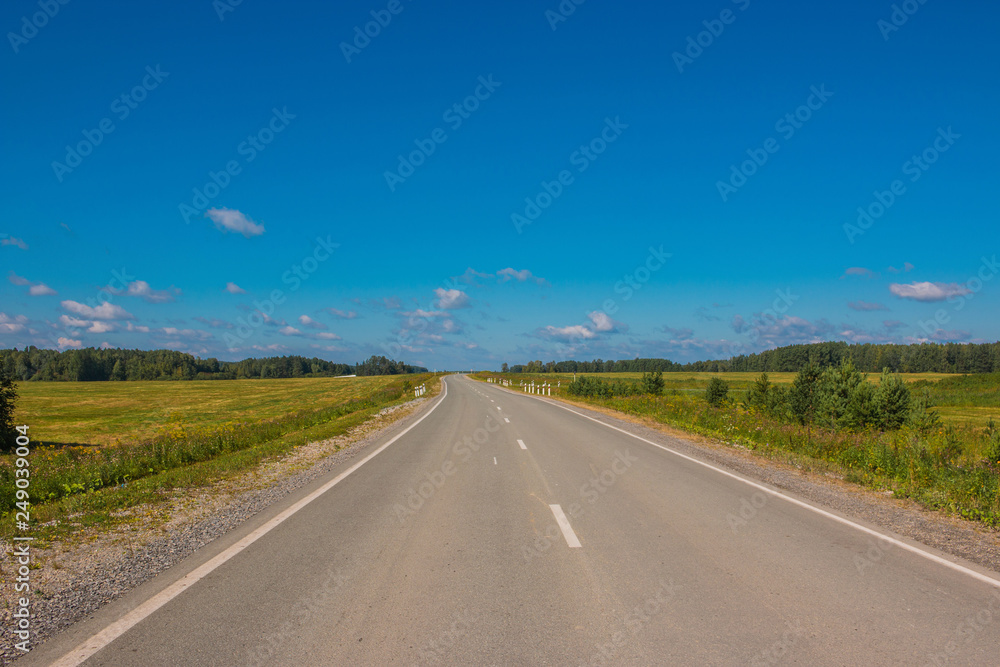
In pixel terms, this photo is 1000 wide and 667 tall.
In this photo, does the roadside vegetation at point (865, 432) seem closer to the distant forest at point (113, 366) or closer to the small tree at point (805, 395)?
the small tree at point (805, 395)

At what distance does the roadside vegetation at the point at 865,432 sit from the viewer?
8656 millimetres

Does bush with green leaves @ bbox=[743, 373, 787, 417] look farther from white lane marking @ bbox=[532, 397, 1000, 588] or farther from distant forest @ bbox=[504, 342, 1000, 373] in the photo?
distant forest @ bbox=[504, 342, 1000, 373]

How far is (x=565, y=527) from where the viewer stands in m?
6.28

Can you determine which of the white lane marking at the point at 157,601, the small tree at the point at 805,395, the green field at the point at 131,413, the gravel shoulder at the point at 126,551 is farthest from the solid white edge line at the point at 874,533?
the small tree at the point at 805,395

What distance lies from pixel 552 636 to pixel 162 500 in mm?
6971

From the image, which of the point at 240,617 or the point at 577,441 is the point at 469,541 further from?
the point at 577,441

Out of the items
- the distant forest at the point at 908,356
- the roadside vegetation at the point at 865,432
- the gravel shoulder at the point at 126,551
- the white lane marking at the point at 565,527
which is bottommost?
the gravel shoulder at the point at 126,551

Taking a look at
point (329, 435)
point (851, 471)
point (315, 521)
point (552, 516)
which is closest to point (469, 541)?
point (552, 516)

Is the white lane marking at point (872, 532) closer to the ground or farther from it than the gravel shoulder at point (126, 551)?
farther from it

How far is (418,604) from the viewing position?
412 centimetres

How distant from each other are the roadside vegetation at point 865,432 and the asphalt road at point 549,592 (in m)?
3.06

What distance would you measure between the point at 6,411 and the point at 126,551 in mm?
19876

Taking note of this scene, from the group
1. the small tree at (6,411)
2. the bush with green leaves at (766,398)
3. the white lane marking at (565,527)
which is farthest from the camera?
the bush with green leaves at (766,398)

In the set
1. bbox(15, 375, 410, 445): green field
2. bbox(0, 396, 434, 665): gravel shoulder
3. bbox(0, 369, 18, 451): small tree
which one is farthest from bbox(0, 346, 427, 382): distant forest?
bbox(0, 396, 434, 665): gravel shoulder
